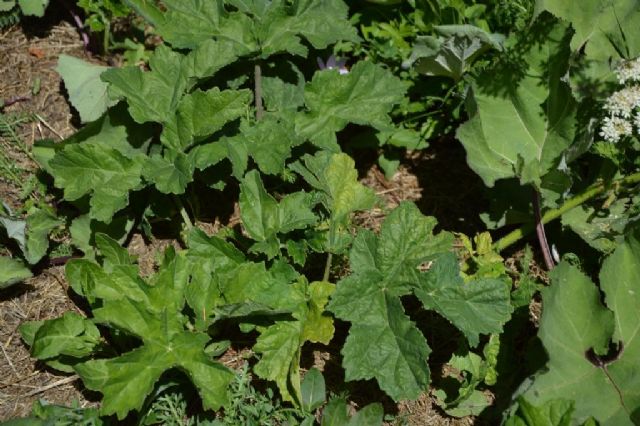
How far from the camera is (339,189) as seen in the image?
3334mm

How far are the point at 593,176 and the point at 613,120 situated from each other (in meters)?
0.43

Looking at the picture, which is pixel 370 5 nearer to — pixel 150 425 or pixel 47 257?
pixel 47 257

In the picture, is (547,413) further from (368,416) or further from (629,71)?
(629,71)

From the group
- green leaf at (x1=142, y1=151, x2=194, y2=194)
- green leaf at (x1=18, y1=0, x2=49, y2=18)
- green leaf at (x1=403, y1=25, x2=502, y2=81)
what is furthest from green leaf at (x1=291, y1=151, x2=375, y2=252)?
green leaf at (x1=18, y1=0, x2=49, y2=18)

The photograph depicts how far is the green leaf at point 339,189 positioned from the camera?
3316 millimetres

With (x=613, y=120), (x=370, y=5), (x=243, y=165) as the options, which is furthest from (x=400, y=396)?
(x=370, y=5)

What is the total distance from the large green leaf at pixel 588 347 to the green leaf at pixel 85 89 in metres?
2.23

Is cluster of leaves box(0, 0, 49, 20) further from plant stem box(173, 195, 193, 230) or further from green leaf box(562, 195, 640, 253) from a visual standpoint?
green leaf box(562, 195, 640, 253)

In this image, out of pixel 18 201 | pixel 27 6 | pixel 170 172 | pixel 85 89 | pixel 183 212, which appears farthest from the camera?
pixel 27 6

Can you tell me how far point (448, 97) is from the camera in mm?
3891

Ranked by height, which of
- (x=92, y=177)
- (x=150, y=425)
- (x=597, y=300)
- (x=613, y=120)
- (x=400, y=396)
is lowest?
(x=150, y=425)

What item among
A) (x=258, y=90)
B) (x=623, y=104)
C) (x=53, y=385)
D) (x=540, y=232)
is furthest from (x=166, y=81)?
(x=623, y=104)

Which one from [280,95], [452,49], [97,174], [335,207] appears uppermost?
[452,49]

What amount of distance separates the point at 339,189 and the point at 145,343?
1.00 meters
